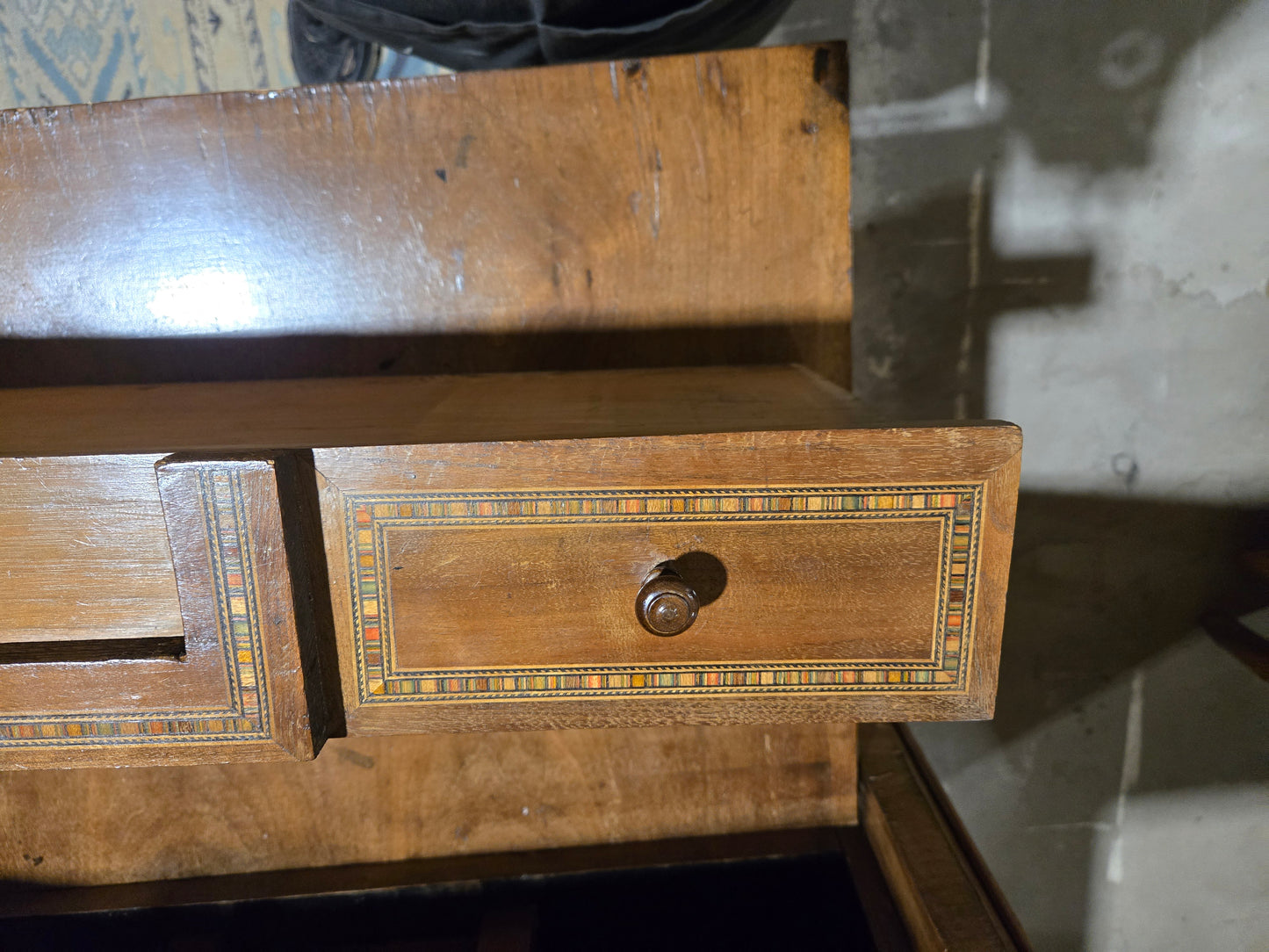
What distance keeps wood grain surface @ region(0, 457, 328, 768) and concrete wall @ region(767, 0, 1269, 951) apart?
112cm

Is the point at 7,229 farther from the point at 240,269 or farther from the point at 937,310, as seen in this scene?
the point at 937,310

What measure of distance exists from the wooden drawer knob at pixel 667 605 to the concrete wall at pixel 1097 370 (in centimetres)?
99

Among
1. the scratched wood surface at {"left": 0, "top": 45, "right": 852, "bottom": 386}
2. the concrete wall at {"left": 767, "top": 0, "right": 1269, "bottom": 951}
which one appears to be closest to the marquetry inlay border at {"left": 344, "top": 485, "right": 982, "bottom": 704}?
the scratched wood surface at {"left": 0, "top": 45, "right": 852, "bottom": 386}

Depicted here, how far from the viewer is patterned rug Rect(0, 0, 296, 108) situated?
1.23 m

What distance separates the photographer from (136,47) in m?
1.24

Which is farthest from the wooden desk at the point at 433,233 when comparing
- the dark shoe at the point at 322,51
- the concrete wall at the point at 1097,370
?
the concrete wall at the point at 1097,370

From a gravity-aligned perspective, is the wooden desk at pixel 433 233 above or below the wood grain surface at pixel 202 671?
above

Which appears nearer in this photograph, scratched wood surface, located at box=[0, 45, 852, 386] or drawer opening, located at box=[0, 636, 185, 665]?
drawer opening, located at box=[0, 636, 185, 665]

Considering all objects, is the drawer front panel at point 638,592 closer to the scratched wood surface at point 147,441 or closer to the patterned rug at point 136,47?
the scratched wood surface at point 147,441

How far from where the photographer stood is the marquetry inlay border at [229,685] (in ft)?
1.50

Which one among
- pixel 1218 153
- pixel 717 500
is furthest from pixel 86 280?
pixel 1218 153

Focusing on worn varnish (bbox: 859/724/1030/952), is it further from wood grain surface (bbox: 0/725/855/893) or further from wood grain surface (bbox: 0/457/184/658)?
wood grain surface (bbox: 0/457/184/658)

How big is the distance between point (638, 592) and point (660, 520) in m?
0.05

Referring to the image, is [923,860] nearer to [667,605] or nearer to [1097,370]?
[667,605]
